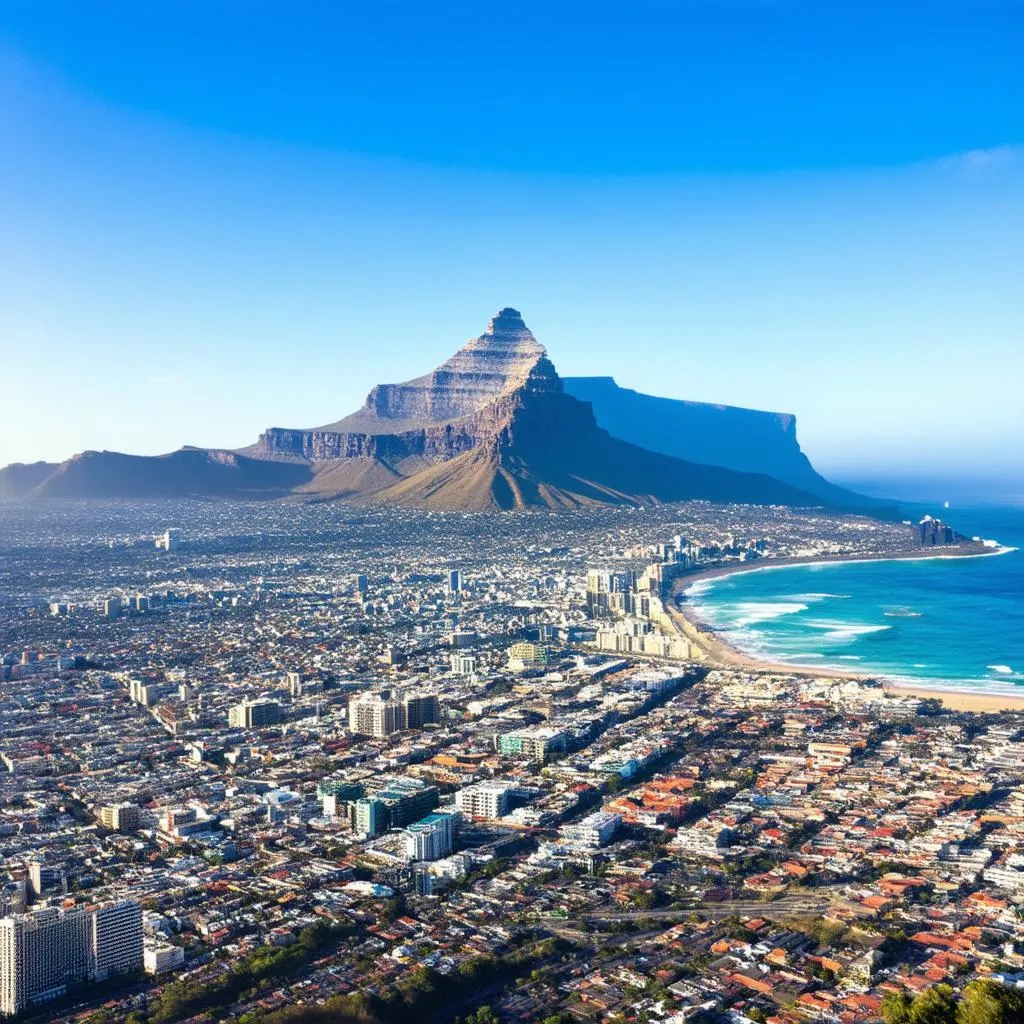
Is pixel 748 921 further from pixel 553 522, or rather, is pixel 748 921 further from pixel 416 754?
pixel 553 522

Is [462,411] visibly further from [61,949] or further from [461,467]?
[61,949]

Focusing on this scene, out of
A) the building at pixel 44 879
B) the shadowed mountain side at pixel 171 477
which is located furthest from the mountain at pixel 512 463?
the building at pixel 44 879

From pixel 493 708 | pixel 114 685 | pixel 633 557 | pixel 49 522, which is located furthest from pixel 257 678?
pixel 49 522

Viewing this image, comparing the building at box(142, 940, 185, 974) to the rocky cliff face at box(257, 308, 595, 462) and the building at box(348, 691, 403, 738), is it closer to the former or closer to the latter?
the building at box(348, 691, 403, 738)

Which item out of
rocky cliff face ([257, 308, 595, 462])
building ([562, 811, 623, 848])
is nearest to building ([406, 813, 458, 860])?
building ([562, 811, 623, 848])

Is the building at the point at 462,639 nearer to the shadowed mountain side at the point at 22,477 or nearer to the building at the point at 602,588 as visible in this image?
the building at the point at 602,588

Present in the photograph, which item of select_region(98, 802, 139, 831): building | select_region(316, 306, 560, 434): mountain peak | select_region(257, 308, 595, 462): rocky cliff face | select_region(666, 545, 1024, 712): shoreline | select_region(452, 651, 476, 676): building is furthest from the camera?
select_region(316, 306, 560, 434): mountain peak
